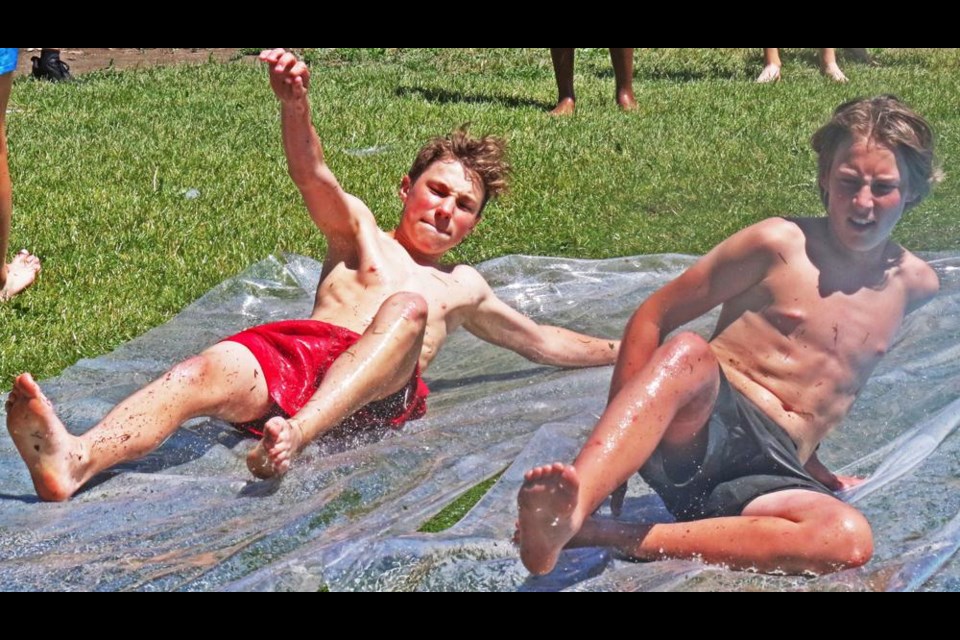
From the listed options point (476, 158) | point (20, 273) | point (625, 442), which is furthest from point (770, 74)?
point (625, 442)

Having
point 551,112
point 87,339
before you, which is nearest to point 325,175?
point 87,339

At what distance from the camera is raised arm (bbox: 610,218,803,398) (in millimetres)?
2846

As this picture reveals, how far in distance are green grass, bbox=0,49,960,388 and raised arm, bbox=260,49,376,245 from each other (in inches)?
34.0

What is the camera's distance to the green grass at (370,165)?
4750mm

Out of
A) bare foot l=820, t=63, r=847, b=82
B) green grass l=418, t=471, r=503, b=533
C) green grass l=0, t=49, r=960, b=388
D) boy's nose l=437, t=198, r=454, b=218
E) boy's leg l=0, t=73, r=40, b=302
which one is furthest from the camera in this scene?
bare foot l=820, t=63, r=847, b=82

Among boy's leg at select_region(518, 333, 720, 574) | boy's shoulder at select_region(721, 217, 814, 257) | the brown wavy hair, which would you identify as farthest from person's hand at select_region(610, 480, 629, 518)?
the brown wavy hair

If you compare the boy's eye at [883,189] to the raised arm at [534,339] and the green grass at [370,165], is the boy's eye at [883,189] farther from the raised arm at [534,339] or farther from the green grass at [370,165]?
the green grass at [370,165]

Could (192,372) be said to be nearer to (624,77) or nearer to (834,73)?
(624,77)

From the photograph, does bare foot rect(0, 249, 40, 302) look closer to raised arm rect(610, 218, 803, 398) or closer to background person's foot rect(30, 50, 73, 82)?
raised arm rect(610, 218, 803, 398)

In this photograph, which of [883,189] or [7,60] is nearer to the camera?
[883,189]

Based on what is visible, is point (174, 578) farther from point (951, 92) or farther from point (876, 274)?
point (951, 92)

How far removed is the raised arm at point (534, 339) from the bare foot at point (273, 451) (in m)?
1.10

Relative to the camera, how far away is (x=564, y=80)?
803 cm

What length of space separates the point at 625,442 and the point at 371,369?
941 mm
